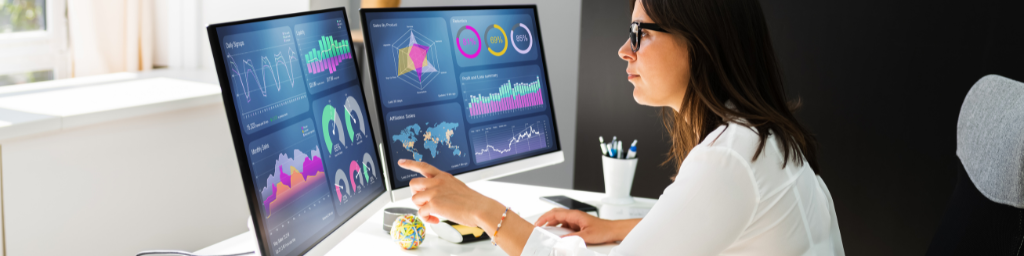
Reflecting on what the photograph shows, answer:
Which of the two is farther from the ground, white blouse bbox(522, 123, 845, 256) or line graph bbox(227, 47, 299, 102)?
line graph bbox(227, 47, 299, 102)

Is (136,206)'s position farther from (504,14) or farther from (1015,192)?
(1015,192)

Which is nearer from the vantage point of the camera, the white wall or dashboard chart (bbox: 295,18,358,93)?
dashboard chart (bbox: 295,18,358,93)

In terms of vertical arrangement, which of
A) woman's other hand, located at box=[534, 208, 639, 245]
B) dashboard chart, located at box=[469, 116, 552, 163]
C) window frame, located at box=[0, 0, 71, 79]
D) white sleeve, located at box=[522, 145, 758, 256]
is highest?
window frame, located at box=[0, 0, 71, 79]

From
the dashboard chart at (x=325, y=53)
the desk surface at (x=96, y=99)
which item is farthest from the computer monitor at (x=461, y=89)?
the desk surface at (x=96, y=99)

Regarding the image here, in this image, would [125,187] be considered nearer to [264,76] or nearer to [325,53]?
[325,53]

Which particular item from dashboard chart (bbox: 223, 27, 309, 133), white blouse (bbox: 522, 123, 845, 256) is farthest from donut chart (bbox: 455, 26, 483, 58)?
white blouse (bbox: 522, 123, 845, 256)

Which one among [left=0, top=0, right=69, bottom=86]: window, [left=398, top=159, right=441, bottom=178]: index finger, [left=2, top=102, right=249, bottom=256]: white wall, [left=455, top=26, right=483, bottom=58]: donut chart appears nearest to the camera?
[left=398, top=159, right=441, bottom=178]: index finger

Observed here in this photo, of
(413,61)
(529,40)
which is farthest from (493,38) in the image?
(413,61)

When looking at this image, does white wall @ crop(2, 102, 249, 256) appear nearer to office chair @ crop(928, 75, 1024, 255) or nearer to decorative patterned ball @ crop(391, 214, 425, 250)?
decorative patterned ball @ crop(391, 214, 425, 250)

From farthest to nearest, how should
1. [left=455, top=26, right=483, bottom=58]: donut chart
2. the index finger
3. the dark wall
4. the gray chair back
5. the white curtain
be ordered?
the white curtain
the dark wall
[left=455, top=26, right=483, bottom=58]: donut chart
the index finger
the gray chair back

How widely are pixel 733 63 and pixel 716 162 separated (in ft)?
0.55

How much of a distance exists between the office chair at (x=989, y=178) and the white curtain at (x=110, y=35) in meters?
2.41

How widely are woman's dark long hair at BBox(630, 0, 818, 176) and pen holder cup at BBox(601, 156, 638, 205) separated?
1.90 ft

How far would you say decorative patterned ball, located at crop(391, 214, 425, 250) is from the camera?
1.29 meters
